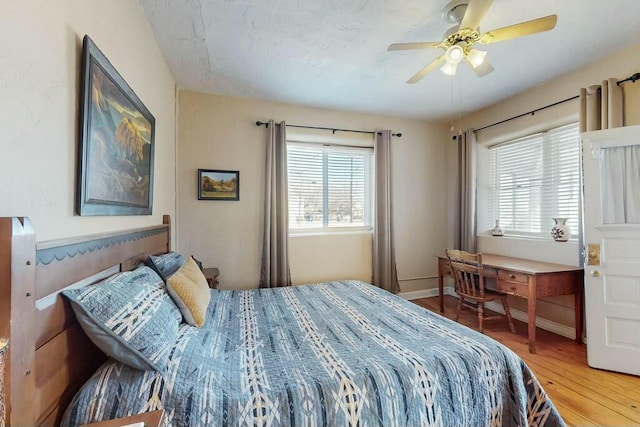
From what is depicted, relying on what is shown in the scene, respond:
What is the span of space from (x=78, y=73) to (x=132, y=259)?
40.1 inches

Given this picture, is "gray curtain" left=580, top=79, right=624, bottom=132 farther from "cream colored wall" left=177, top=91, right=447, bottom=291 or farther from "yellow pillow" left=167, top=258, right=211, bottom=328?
"yellow pillow" left=167, top=258, right=211, bottom=328

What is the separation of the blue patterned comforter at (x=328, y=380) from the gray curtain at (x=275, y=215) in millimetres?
1414

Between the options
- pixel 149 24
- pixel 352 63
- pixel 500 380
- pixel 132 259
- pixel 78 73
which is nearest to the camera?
pixel 78 73

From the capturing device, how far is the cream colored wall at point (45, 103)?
0.78 metres

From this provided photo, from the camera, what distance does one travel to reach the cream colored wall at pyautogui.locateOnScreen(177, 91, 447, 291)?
122 inches

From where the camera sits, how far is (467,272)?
2930 mm

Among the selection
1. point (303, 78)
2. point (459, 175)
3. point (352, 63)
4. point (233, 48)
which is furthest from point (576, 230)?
point (233, 48)

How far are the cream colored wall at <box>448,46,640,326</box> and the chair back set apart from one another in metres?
0.71

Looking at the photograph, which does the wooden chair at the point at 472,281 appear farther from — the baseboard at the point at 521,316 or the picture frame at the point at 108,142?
the picture frame at the point at 108,142

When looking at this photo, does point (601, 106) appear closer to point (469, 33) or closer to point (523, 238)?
point (523, 238)

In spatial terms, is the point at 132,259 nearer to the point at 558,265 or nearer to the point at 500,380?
the point at 500,380

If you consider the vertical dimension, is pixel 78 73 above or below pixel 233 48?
below

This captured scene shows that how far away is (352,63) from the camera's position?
2.54m

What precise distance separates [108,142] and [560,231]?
3.77 metres
